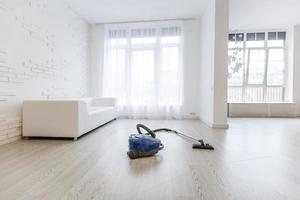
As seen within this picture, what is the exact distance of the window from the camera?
6832mm

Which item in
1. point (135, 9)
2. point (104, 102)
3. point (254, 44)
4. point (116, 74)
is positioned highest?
point (135, 9)

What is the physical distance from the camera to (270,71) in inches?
271

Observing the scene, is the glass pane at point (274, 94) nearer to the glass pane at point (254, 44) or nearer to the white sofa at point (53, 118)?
the glass pane at point (254, 44)

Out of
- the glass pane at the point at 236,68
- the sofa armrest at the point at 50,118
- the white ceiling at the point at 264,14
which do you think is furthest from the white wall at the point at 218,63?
the glass pane at the point at 236,68

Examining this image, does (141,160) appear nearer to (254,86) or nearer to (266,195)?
(266,195)

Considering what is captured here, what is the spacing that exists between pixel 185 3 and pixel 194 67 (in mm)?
1674

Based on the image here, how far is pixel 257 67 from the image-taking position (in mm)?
6934

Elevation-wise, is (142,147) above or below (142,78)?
below

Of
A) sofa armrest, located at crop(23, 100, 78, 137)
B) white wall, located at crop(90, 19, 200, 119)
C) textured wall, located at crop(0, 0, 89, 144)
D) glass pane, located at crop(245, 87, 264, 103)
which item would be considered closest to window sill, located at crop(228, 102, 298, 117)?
glass pane, located at crop(245, 87, 264, 103)

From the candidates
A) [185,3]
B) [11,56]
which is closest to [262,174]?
[11,56]

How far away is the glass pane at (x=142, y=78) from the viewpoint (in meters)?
5.66

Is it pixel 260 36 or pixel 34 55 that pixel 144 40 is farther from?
pixel 260 36

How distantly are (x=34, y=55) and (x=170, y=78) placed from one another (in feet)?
10.8

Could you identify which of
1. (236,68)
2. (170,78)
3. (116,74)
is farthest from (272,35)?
(116,74)
